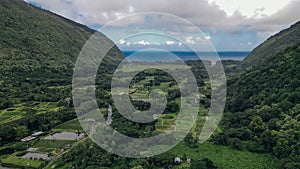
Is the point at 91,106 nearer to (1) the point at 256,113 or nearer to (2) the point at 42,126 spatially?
(2) the point at 42,126

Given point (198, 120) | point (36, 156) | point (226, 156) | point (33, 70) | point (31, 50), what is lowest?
point (226, 156)

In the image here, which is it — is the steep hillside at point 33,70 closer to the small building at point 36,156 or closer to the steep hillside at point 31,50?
the steep hillside at point 31,50

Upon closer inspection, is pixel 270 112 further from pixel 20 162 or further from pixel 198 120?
pixel 20 162

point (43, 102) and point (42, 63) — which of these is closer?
point (43, 102)

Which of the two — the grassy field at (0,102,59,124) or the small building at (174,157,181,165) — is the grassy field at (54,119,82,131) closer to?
the grassy field at (0,102,59,124)

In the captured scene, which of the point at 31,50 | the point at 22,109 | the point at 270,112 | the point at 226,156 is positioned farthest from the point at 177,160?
the point at 31,50

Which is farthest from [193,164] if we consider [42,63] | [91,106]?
[42,63]
